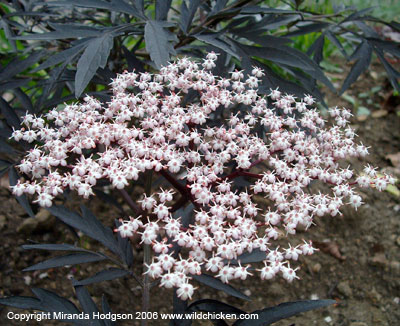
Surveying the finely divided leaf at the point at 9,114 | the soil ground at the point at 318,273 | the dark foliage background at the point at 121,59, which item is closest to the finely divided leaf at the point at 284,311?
the dark foliage background at the point at 121,59

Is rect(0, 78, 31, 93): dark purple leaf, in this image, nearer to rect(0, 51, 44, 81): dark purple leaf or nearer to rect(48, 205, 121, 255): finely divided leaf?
rect(0, 51, 44, 81): dark purple leaf

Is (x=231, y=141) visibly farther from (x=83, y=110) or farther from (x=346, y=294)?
(x=346, y=294)

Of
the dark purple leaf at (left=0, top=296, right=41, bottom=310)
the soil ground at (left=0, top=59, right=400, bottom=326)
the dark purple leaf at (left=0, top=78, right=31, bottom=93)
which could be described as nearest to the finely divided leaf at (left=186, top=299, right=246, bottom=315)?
the dark purple leaf at (left=0, top=296, right=41, bottom=310)

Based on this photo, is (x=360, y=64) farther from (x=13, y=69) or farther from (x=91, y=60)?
(x=13, y=69)

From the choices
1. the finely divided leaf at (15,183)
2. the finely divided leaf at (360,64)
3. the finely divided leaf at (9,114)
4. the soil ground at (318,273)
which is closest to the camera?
the finely divided leaf at (15,183)

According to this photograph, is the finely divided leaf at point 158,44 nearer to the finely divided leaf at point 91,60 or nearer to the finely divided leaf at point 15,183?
the finely divided leaf at point 91,60

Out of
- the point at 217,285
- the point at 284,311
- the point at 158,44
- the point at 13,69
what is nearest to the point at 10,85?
the point at 13,69

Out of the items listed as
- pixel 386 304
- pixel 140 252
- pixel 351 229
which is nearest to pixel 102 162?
pixel 140 252
